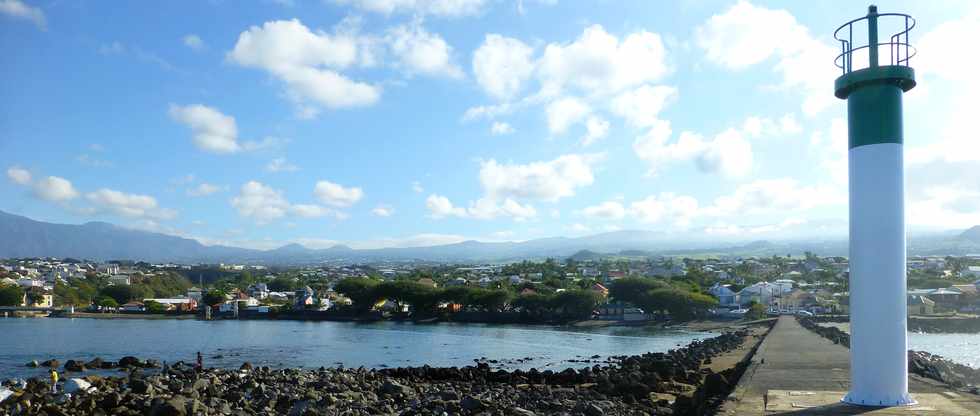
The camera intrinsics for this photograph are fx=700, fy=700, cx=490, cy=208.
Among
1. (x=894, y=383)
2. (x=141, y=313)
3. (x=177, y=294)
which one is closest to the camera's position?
(x=894, y=383)

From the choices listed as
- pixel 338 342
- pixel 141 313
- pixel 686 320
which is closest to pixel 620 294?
pixel 686 320

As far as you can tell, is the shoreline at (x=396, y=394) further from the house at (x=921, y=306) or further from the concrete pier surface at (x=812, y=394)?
the house at (x=921, y=306)

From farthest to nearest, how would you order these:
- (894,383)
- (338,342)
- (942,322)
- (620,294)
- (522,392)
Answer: (620,294)
(942,322)
(338,342)
(522,392)
(894,383)

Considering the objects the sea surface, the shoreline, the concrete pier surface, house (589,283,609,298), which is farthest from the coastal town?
the concrete pier surface

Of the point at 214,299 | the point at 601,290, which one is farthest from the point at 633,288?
the point at 214,299

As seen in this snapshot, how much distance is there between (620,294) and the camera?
2547 inches

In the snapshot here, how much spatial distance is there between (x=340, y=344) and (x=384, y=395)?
25.6 metres

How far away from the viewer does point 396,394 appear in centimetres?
1642

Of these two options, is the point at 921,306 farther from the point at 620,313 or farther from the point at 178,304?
the point at 178,304

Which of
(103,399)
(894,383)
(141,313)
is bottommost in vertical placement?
(141,313)

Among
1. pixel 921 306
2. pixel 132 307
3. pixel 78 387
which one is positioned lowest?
pixel 132 307

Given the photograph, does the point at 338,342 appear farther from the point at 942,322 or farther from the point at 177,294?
the point at 177,294

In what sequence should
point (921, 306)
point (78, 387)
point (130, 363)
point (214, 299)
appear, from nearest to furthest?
1. point (78, 387)
2. point (130, 363)
3. point (921, 306)
4. point (214, 299)

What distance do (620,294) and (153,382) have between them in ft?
172
